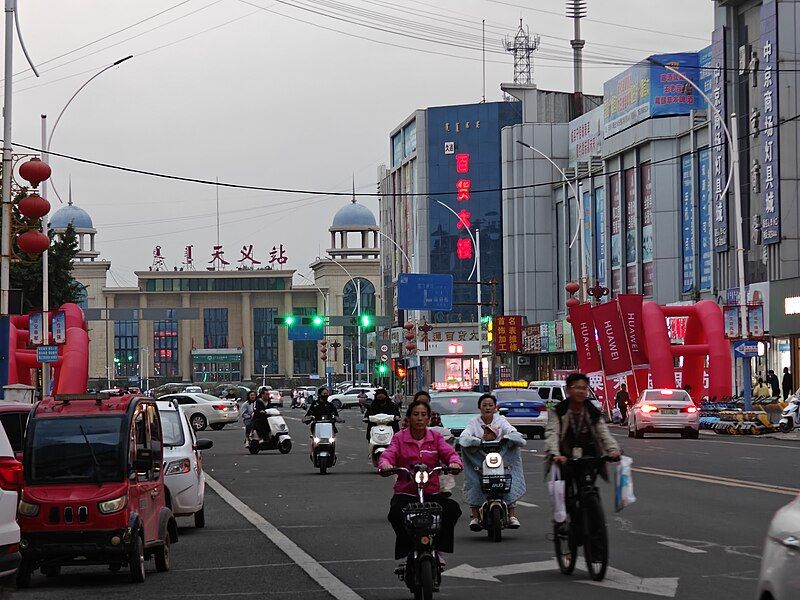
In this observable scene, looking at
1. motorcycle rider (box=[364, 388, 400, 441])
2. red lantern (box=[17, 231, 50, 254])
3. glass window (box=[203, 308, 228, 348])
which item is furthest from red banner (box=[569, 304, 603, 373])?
glass window (box=[203, 308, 228, 348])

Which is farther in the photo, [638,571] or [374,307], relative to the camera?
[374,307]

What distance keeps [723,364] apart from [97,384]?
10880 cm

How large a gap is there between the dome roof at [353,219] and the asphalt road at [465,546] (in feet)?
442

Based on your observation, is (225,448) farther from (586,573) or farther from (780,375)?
(586,573)

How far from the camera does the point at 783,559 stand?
6910mm

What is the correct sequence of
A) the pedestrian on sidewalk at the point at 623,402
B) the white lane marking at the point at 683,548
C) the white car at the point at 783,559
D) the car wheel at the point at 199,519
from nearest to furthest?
1. the white car at the point at 783,559
2. the white lane marking at the point at 683,548
3. the car wheel at the point at 199,519
4. the pedestrian on sidewalk at the point at 623,402

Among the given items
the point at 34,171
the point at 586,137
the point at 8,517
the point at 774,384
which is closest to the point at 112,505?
the point at 8,517

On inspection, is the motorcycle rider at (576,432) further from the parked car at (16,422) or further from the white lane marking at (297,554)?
the parked car at (16,422)

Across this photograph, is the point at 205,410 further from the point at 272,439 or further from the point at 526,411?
the point at 272,439

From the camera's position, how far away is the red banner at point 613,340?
53906 millimetres

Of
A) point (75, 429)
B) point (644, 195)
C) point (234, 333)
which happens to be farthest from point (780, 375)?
point (234, 333)

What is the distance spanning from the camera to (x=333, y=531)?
17938 millimetres

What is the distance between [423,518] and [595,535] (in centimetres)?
191

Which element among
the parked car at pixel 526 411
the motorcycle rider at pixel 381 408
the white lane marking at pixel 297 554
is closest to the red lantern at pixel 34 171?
the motorcycle rider at pixel 381 408
